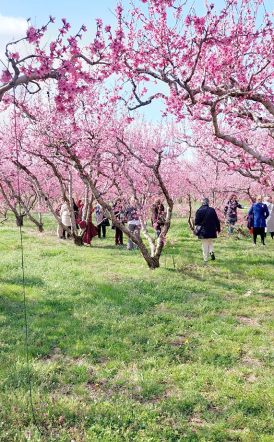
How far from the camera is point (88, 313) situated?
5.98 metres

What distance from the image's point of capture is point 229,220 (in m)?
15.3

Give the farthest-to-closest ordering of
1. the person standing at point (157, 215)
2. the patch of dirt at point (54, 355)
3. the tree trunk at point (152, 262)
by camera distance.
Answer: the person standing at point (157, 215), the tree trunk at point (152, 262), the patch of dirt at point (54, 355)

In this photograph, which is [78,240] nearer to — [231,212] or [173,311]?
[231,212]

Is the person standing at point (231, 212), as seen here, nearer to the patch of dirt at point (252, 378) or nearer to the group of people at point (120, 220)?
the group of people at point (120, 220)

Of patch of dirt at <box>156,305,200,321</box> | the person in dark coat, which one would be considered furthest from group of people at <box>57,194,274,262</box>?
patch of dirt at <box>156,305,200,321</box>

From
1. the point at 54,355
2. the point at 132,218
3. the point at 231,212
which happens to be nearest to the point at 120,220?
the point at 132,218

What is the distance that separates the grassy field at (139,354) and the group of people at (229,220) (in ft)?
3.37

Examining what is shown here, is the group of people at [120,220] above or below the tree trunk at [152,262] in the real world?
above

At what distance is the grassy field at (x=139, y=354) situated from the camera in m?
3.26

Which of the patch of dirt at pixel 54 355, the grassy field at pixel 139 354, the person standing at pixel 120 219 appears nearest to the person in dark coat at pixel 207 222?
the grassy field at pixel 139 354

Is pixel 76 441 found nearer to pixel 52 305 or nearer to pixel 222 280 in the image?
pixel 52 305

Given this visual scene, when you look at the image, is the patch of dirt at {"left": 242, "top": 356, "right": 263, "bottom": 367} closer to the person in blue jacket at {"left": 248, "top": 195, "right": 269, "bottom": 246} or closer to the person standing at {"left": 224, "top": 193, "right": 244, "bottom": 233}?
the person in blue jacket at {"left": 248, "top": 195, "right": 269, "bottom": 246}

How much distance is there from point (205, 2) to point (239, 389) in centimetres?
660

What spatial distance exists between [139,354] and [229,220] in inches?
455
